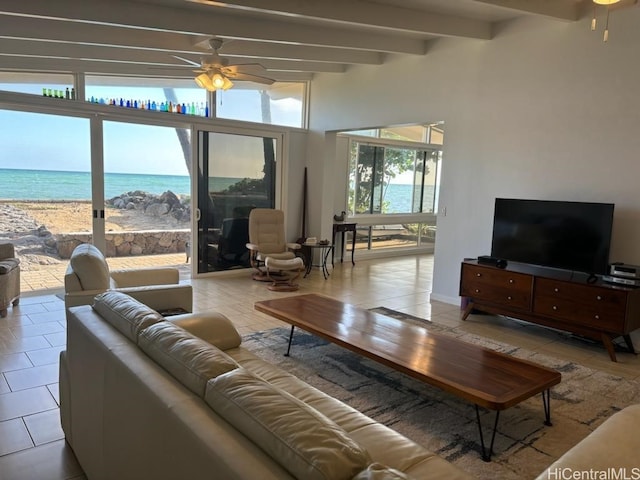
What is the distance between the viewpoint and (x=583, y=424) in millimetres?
2701

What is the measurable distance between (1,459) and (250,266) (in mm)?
5058

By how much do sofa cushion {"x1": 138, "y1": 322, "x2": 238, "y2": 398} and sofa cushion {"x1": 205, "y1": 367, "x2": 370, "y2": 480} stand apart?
2.8 inches

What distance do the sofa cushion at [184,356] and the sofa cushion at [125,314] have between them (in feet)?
0.23

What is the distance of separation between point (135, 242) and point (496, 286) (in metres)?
5.30

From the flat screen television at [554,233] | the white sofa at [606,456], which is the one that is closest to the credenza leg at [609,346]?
the flat screen television at [554,233]

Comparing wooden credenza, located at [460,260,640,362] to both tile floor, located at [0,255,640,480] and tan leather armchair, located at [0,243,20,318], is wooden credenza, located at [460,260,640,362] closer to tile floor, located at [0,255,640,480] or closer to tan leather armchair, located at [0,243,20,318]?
tile floor, located at [0,255,640,480]

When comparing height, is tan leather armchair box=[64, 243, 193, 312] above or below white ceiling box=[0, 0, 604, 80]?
below

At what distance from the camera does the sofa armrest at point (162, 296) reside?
3.19m

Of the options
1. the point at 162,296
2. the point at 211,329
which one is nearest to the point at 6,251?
the point at 162,296

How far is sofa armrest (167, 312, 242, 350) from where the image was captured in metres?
2.53

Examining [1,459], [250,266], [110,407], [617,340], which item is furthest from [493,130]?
[1,459]

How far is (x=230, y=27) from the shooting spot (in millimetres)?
4410

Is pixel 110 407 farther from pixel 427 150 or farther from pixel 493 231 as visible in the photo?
pixel 427 150

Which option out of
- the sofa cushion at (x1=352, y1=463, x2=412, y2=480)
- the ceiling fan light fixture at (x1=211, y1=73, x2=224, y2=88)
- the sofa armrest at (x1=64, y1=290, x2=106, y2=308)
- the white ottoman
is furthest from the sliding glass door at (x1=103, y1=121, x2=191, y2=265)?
the sofa cushion at (x1=352, y1=463, x2=412, y2=480)
